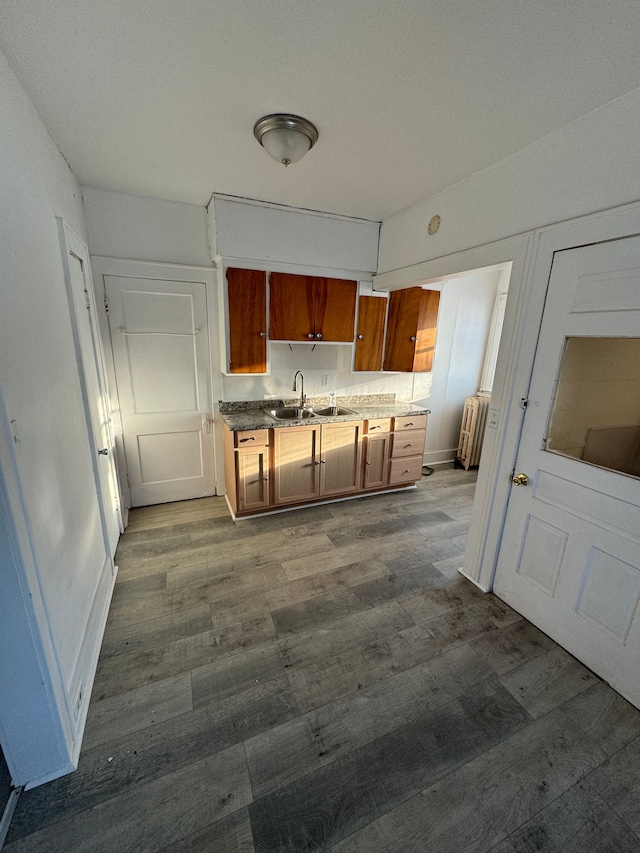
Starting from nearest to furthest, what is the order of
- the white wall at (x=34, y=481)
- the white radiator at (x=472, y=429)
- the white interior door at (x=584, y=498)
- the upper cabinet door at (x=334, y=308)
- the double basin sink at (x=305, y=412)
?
the white wall at (x=34, y=481), the white interior door at (x=584, y=498), the upper cabinet door at (x=334, y=308), the double basin sink at (x=305, y=412), the white radiator at (x=472, y=429)

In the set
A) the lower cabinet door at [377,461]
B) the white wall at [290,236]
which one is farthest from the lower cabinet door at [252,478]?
the white wall at [290,236]

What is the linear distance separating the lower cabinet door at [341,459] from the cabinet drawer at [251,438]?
55 centimetres

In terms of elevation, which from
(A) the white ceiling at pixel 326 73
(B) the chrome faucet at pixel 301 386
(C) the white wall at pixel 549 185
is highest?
(A) the white ceiling at pixel 326 73

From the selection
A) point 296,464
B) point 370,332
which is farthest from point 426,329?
point 296,464

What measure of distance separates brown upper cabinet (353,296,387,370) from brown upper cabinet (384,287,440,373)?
10 centimetres

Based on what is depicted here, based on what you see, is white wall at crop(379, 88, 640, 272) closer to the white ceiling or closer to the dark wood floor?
the white ceiling

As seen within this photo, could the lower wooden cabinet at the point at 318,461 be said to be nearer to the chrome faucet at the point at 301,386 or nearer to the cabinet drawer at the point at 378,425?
A: the cabinet drawer at the point at 378,425

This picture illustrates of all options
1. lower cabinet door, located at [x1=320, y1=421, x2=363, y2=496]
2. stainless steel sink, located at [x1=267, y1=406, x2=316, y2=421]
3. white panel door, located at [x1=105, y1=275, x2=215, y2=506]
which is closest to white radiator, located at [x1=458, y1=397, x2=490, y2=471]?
lower cabinet door, located at [x1=320, y1=421, x2=363, y2=496]

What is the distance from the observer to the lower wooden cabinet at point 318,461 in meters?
2.91

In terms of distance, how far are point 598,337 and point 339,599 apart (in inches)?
78.7

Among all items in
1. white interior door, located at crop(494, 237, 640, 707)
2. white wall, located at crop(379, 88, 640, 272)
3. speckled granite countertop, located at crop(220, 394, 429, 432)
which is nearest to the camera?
white wall, located at crop(379, 88, 640, 272)

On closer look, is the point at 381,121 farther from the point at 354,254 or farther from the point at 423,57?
the point at 354,254

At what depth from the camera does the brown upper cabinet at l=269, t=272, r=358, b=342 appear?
295 cm

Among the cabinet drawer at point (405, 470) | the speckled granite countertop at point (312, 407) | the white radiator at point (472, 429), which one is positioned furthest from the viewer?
the white radiator at point (472, 429)
